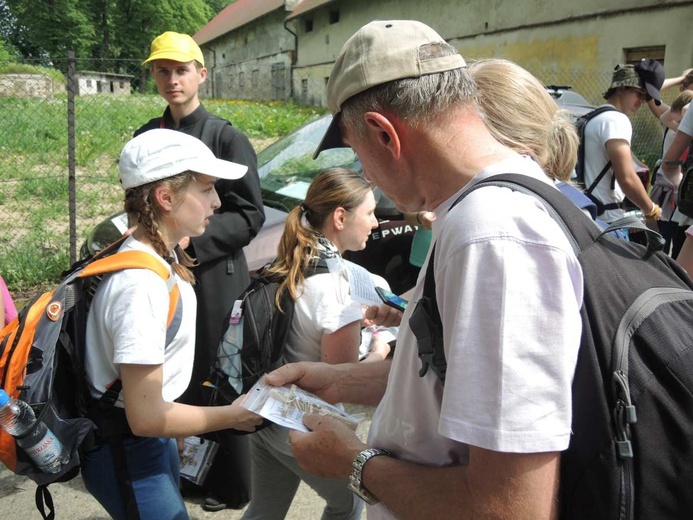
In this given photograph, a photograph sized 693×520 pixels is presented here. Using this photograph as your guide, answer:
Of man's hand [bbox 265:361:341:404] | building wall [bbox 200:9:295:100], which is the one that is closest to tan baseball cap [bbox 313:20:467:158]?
man's hand [bbox 265:361:341:404]

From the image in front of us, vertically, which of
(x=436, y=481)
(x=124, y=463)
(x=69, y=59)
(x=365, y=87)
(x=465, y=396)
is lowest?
(x=124, y=463)

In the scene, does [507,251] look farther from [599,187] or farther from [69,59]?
[69,59]

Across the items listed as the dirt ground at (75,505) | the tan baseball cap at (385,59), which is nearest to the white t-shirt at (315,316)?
the dirt ground at (75,505)

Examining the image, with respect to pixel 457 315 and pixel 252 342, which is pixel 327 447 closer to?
pixel 457 315

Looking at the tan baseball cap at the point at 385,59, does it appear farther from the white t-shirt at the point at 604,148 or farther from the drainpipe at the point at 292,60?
the drainpipe at the point at 292,60

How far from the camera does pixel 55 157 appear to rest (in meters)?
10.5

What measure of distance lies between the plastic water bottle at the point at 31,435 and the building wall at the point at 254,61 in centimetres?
3376

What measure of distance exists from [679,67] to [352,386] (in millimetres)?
12774

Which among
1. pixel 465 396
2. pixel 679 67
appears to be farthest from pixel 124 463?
pixel 679 67

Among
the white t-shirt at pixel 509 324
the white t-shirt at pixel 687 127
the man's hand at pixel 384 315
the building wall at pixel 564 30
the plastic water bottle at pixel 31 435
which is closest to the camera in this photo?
the white t-shirt at pixel 509 324

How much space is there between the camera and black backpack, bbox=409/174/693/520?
36.6 inches

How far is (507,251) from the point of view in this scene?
917 millimetres

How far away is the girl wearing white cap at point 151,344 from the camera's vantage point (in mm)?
1790

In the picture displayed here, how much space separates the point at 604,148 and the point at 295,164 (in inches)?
94.8
